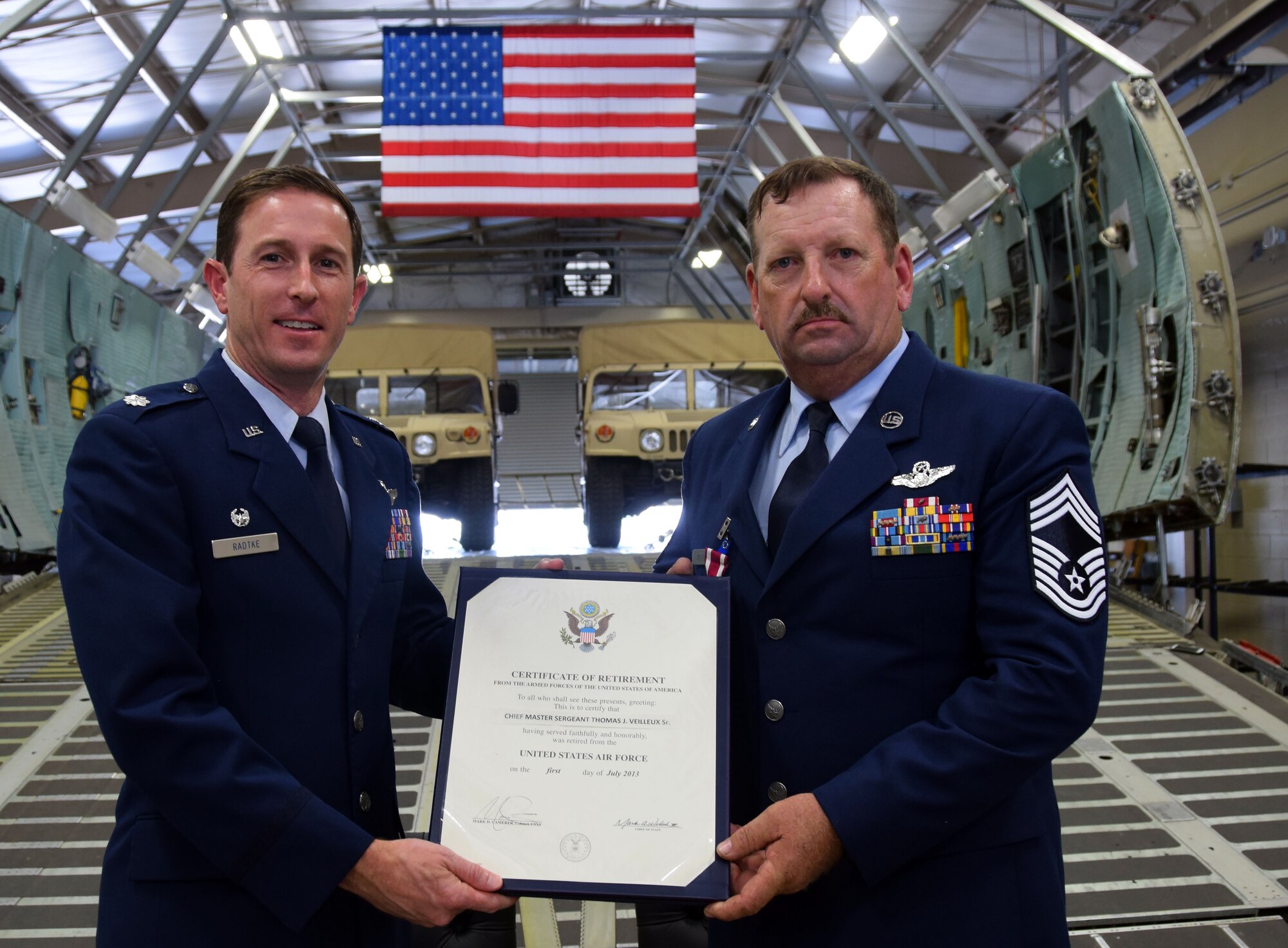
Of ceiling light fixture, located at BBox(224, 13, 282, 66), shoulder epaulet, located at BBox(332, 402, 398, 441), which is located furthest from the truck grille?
shoulder epaulet, located at BBox(332, 402, 398, 441)

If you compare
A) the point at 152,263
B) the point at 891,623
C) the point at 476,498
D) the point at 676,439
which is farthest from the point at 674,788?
the point at 152,263

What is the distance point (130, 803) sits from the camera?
1.48 m

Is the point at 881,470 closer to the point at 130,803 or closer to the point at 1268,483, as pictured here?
the point at 130,803

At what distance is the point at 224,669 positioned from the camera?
4.92 feet

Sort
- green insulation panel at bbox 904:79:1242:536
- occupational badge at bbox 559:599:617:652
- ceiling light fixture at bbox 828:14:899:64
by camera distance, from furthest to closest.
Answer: ceiling light fixture at bbox 828:14:899:64, green insulation panel at bbox 904:79:1242:536, occupational badge at bbox 559:599:617:652

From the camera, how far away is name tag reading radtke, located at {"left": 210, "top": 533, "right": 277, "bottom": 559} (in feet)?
4.93

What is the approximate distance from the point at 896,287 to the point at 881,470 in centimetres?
34

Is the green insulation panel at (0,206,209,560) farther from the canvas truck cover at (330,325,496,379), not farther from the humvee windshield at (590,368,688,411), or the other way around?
the humvee windshield at (590,368,688,411)

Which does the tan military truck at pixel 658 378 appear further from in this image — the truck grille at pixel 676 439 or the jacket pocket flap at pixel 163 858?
the jacket pocket flap at pixel 163 858

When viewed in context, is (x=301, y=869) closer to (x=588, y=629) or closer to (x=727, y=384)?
(x=588, y=629)

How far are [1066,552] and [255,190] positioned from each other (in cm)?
142

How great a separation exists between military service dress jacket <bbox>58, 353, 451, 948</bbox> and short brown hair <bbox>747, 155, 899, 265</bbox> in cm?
89

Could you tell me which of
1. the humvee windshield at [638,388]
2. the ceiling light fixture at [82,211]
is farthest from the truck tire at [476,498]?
the ceiling light fixture at [82,211]

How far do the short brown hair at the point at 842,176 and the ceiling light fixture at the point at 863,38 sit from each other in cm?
682
